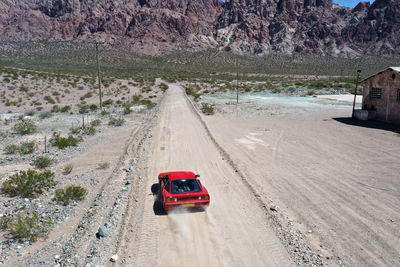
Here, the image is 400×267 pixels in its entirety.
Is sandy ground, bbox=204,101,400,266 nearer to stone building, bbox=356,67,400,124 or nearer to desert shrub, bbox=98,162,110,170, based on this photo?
stone building, bbox=356,67,400,124

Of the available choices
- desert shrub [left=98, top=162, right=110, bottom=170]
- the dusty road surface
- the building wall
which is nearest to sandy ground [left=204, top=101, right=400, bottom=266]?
the dusty road surface

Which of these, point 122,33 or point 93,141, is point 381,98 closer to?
point 93,141

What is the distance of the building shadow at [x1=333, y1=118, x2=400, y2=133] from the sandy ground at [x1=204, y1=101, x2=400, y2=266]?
2.50 feet

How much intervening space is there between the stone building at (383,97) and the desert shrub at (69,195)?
23319 mm

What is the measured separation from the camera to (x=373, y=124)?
78.4 ft

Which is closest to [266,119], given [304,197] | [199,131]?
[199,131]

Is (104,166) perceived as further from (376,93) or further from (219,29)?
(219,29)

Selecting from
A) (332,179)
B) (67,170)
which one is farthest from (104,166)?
(332,179)

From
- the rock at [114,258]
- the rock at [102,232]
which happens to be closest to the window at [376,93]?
the rock at [102,232]

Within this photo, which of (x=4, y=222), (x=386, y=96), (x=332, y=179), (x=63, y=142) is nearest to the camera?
(x=4, y=222)

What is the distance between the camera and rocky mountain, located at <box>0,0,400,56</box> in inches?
6604

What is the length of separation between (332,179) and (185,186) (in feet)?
21.9

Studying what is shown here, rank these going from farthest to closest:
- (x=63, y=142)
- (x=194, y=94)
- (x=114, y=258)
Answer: (x=194, y=94) < (x=63, y=142) < (x=114, y=258)

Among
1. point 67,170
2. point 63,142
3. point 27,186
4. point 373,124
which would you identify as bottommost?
point 67,170
